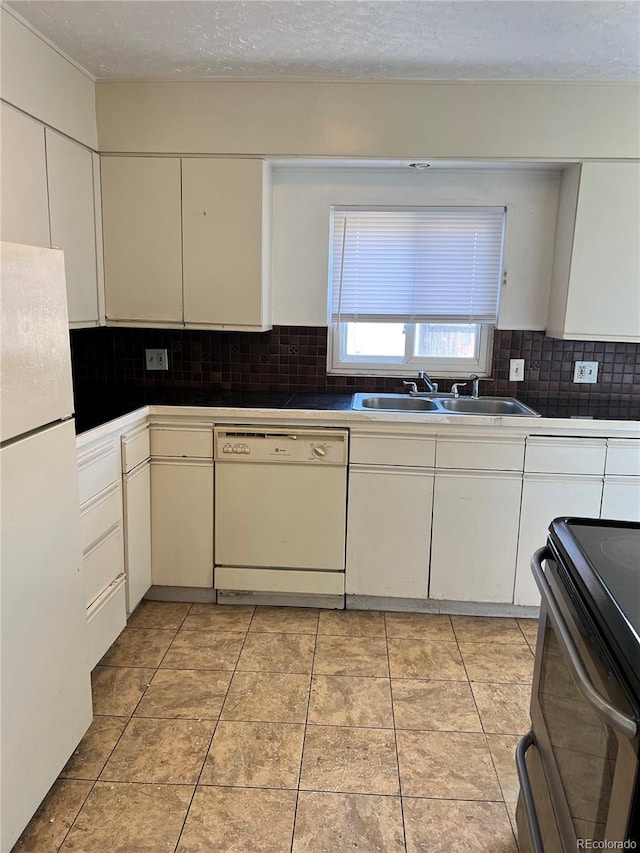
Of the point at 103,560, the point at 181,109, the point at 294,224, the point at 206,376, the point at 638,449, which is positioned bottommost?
the point at 103,560

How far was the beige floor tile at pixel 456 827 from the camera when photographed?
161 centimetres

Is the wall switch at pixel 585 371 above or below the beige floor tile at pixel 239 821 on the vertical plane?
above

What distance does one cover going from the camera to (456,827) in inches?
65.7

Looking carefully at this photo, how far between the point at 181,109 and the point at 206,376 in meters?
1.27

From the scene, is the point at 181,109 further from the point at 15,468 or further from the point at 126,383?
the point at 15,468

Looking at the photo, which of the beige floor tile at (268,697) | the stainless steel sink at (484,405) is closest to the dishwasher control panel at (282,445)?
the stainless steel sink at (484,405)

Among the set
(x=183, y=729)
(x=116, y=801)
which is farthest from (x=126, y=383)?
(x=116, y=801)

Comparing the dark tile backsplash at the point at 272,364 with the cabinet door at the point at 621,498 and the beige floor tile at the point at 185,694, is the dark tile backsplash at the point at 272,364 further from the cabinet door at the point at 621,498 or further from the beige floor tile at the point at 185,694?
the beige floor tile at the point at 185,694

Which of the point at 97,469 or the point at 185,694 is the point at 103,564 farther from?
the point at 185,694

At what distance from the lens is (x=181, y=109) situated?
272 cm

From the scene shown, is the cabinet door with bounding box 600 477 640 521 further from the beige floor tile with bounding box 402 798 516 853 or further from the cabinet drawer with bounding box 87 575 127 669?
the cabinet drawer with bounding box 87 575 127 669

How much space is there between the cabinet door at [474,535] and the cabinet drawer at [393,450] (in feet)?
0.35

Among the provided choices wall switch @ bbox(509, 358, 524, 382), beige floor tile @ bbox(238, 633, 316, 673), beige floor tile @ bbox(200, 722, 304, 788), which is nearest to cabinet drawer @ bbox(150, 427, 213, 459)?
beige floor tile @ bbox(238, 633, 316, 673)

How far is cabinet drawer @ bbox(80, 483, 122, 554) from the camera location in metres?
2.11
